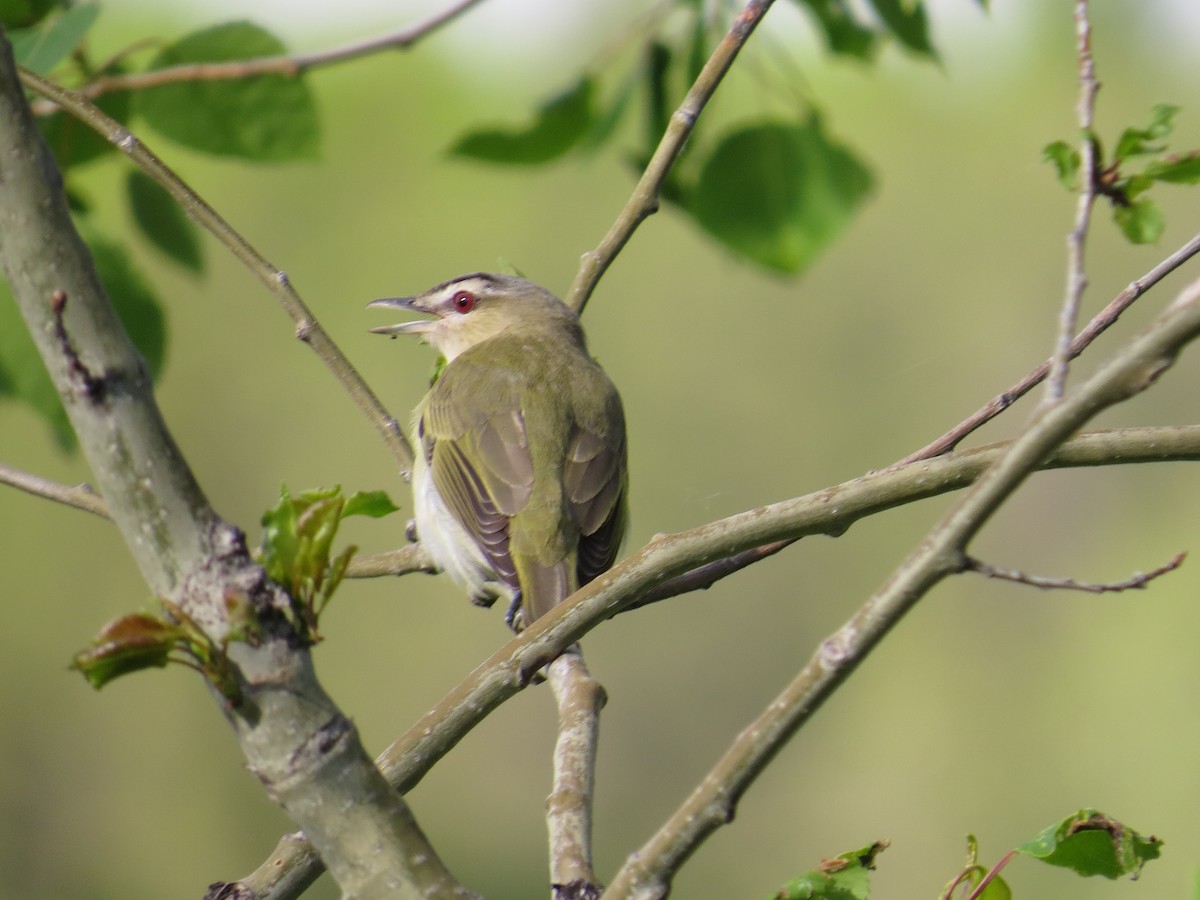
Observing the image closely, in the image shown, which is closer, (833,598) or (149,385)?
(149,385)

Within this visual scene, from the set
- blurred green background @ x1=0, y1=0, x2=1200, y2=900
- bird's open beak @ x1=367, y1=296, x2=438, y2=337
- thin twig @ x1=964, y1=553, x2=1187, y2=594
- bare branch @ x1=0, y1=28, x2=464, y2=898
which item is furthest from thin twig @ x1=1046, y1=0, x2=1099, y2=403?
blurred green background @ x1=0, y1=0, x2=1200, y2=900

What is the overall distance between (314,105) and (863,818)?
19666 mm

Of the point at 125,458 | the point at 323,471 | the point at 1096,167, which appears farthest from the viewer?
the point at 323,471

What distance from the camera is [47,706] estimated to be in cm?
2094

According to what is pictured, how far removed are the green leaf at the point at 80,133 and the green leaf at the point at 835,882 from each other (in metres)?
1.91

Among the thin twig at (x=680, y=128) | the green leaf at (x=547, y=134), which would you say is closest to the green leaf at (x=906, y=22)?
the thin twig at (x=680, y=128)

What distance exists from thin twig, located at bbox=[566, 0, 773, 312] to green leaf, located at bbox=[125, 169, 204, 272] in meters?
0.90

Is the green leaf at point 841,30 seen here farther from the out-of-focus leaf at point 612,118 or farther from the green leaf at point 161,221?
the green leaf at point 161,221

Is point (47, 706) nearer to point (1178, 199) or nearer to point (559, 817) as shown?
point (1178, 199)

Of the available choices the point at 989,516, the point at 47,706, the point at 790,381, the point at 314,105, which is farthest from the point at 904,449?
the point at 989,516

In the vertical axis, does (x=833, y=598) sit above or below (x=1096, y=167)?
above

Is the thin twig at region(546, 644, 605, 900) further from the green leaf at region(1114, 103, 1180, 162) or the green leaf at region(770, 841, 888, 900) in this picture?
the green leaf at region(1114, 103, 1180, 162)

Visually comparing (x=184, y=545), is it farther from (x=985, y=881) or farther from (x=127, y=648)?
(x=985, y=881)

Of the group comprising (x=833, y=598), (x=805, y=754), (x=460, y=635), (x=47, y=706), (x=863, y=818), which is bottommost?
(x=863, y=818)
